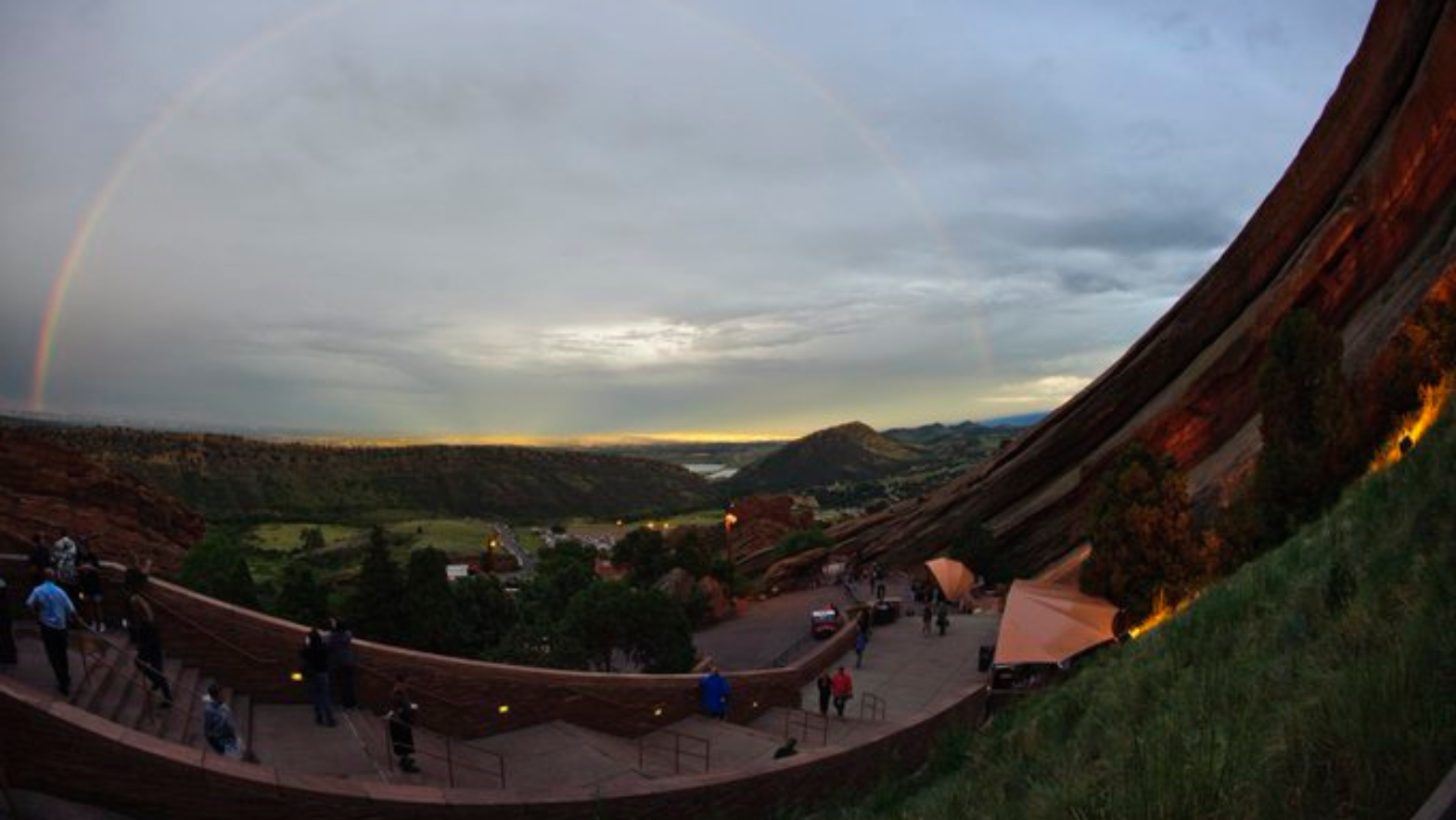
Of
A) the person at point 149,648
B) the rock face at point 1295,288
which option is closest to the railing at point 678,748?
the person at point 149,648

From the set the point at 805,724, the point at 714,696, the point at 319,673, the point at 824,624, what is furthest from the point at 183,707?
the point at 824,624

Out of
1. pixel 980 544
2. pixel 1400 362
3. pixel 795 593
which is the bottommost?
pixel 795 593

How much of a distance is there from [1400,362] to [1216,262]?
12.0 metres

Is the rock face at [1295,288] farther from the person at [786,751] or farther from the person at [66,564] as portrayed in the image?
the person at [66,564]

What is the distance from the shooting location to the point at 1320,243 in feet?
88.8

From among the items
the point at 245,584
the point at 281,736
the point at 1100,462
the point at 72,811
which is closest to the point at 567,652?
the point at 281,736

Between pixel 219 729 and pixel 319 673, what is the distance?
1978 millimetres

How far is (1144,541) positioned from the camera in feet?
74.5

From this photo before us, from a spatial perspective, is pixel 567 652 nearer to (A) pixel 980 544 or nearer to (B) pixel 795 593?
(A) pixel 980 544

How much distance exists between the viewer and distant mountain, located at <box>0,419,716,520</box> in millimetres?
122250

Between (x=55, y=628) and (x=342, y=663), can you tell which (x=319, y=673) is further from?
(x=55, y=628)

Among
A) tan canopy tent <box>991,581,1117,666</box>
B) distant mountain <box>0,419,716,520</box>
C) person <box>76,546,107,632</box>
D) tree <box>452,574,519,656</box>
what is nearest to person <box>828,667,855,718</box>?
tan canopy tent <box>991,581,1117,666</box>

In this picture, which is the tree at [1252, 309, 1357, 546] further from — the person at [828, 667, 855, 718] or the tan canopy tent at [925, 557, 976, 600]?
the tan canopy tent at [925, 557, 976, 600]

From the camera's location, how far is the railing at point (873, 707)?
693 inches
